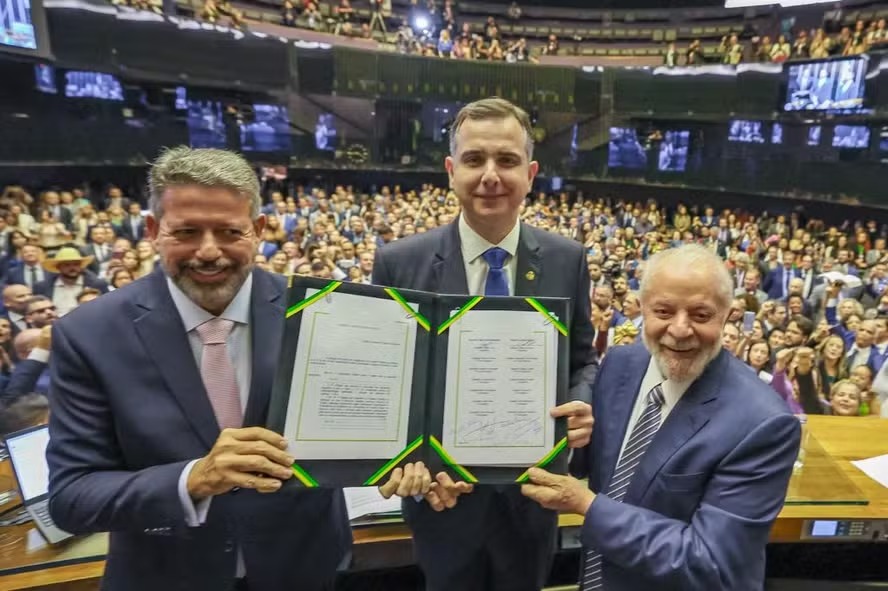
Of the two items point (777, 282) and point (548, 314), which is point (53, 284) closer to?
point (548, 314)

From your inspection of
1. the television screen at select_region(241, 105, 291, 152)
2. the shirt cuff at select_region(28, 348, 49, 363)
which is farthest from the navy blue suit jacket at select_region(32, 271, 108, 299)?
the television screen at select_region(241, 105, 291, 152)

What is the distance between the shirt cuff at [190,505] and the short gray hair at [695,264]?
1267 mm

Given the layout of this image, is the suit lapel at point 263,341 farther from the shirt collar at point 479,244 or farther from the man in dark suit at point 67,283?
the man in dark suit at point 67,283

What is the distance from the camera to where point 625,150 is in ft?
59.1

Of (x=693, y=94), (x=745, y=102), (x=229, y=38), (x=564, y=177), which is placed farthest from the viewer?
(x=564, y=177)

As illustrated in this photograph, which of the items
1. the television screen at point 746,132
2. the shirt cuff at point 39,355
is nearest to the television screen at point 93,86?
the shirt cuff at point 39,355

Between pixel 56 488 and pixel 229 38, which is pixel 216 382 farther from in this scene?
pixel 229 38

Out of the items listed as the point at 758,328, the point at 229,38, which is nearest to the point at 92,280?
the point at 758,328

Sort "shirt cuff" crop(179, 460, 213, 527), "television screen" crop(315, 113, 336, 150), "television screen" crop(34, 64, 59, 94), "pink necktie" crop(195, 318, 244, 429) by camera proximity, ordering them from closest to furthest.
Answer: "shirt cuff" crop(179, 460, 213, 527)
"pink necktie" crop(195, 318, 244, 429)
"television screen" crop(34, 64, 59, 94)
"television screen" crop(315, 113, 336, 150)

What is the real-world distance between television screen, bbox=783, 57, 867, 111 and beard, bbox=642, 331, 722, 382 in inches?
586

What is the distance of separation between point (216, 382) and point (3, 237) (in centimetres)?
777

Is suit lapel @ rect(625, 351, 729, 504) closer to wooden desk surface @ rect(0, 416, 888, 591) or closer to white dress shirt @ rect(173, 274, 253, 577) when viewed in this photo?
wooden desk surface @ rect(0, 416, 888, 591)

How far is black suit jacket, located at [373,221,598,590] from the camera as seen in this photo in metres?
1.79

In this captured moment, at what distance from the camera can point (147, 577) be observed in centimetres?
144
